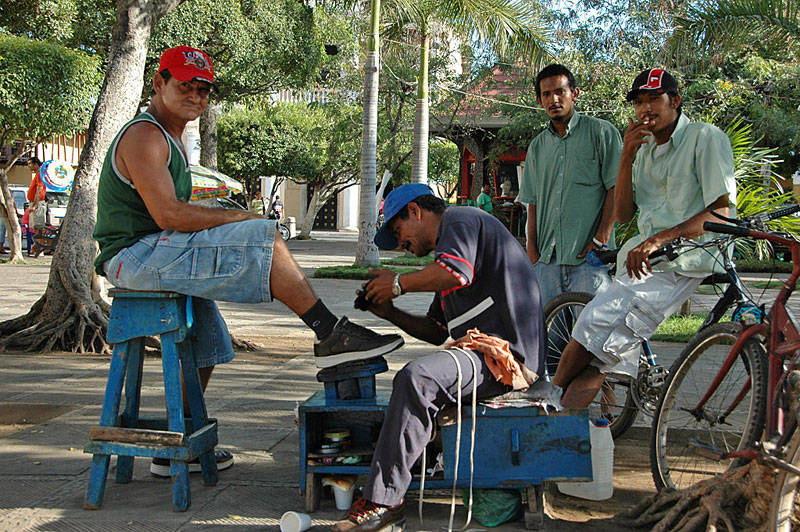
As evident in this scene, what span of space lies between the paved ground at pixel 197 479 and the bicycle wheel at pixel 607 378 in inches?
7.0

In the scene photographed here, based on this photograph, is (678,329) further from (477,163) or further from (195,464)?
(477,163)

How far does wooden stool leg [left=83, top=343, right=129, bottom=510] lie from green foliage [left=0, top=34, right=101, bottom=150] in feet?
44.4

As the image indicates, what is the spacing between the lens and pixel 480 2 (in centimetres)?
1399

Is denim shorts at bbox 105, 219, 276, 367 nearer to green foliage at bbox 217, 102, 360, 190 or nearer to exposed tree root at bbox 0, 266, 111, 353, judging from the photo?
exposed tree root at bbox 0, 266, 111, 353

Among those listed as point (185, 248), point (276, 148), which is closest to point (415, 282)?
point (185, 248)

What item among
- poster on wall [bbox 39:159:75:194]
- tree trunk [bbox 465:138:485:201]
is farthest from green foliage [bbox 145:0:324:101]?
tree trunk [bbox 465:138:485:201]

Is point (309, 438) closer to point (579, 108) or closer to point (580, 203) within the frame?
point (580, 203)

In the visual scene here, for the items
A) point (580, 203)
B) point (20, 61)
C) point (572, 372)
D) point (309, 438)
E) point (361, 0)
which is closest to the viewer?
point (309, 438)

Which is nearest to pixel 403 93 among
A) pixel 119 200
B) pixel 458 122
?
pixel 458 122

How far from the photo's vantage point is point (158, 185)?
133 inches

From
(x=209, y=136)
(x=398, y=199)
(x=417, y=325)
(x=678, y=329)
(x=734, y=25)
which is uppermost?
(x=734, y=25)

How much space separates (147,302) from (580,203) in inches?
101

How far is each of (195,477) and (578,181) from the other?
2.74 metres

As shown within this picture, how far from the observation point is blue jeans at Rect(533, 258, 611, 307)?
471 cm
